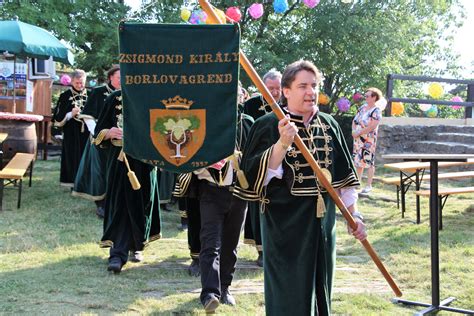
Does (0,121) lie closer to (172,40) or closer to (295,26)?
(172,40)

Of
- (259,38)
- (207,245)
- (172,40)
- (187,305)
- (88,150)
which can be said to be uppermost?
(259,38)

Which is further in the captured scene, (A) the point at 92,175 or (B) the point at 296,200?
(A) the point at 92,175

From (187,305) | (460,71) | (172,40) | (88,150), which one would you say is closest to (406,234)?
(187,305)

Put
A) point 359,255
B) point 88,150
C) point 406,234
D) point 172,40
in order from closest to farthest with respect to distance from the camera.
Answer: point 172,40 < point 359,255 < point 406,234 < point 88,150

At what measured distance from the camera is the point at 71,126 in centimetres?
1071

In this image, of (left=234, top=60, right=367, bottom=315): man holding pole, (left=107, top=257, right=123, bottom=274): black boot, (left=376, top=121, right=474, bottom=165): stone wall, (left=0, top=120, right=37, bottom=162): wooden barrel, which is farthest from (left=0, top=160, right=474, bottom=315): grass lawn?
(left=376, top=121, right=474, bottom=165): stone wall

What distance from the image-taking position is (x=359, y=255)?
22.7ft

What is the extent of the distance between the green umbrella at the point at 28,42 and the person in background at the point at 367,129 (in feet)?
17.2

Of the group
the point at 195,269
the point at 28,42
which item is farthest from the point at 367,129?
the point at 28,42

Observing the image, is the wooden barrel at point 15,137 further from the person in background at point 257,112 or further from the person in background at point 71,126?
the person in background at point 257,112

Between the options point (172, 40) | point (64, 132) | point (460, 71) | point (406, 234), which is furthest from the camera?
point (460, 71)

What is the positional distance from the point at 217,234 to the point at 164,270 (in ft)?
4.36

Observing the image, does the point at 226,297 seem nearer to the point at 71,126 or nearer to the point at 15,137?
the point at 71,126

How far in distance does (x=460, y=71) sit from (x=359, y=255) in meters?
31.1
